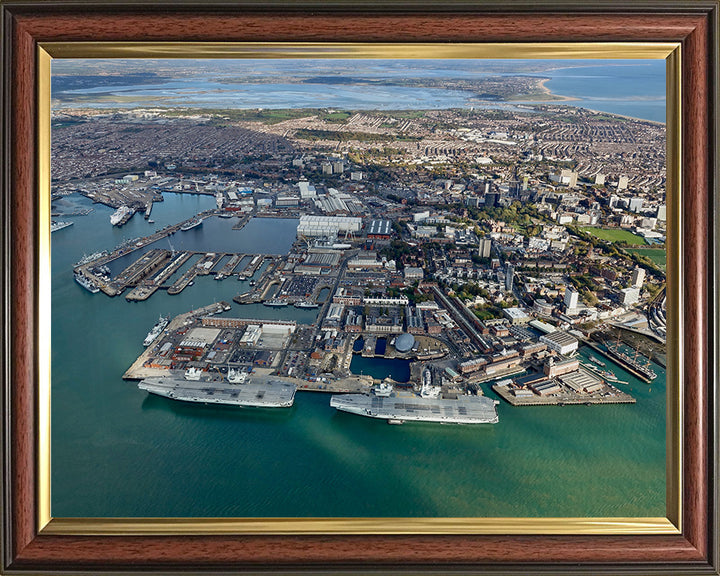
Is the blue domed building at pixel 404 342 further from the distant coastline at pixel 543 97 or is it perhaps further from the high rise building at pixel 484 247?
the distant coastline at pixel 543 97

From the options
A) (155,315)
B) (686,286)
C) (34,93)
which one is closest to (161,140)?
(155,315)

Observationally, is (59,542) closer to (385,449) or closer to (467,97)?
(385,449)

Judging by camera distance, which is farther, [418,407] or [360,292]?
[360,292]

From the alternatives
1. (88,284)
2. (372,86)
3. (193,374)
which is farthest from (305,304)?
(372,86)

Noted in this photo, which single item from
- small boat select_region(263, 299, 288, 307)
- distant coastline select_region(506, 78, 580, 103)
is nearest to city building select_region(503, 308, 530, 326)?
distant coastline select_region(506, 78, 580, 103)

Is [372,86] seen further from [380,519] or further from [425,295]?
[425,295]

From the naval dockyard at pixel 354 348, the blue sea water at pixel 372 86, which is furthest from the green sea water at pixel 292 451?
the blue sea water at pixel 372 86
